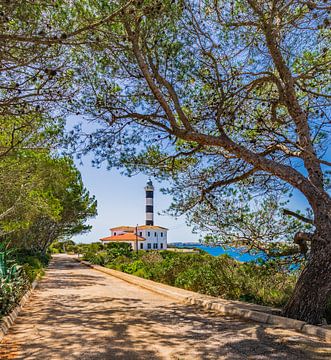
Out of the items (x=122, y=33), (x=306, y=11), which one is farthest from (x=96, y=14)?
(x=306, y=11)

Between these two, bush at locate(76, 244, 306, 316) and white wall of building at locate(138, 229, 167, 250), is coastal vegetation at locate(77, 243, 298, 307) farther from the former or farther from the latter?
white wall of building at locate(138, 229, 167, 250)

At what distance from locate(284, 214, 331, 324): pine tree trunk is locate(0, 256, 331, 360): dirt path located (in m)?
0.86

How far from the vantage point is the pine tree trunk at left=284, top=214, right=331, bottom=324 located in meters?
7.26

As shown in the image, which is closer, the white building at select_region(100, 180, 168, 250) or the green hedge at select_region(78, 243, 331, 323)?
the green hedge at select_region(78, 243, 331, 323)

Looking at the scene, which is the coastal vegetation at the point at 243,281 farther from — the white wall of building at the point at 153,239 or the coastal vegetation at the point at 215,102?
the white wall of building at the point at 153,239

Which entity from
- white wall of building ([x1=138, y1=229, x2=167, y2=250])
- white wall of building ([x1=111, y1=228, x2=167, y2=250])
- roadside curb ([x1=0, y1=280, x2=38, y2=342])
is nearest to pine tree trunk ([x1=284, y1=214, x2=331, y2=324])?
roadside curb ([x1=0, y1=280, x2=38, y2=342])

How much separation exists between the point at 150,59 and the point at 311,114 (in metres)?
4.34

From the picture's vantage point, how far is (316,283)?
7289mm

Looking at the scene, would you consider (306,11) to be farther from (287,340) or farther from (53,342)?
(53,342)

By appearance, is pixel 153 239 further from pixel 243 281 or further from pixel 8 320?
pixel 8 320

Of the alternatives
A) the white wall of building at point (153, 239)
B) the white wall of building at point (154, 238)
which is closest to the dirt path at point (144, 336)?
the white wall of building at point (153, 239)

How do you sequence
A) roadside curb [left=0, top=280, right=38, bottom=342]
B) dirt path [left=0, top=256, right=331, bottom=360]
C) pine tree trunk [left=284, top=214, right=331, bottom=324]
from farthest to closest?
pine tree trunk [left=284, top=214, right=331, bottom=324] < roadside curb [left=0, top=280, right=38, bottom=342] < dirt path [left=0, top=256, right=331, bottom=360]

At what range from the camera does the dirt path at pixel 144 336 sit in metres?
5.50

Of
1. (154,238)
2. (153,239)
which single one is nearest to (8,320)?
(153,239)
